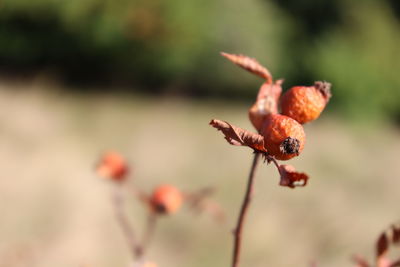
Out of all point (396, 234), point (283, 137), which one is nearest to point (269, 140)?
point (283, 137)

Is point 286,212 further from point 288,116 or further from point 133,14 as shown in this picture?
point 288,116

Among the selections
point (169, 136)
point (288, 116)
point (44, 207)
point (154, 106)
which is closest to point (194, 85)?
point (154, 106)

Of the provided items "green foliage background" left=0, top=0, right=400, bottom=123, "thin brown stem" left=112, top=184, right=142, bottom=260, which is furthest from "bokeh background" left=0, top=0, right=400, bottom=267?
"thin brown stem" left=112, top=184, right=142, bottom=260

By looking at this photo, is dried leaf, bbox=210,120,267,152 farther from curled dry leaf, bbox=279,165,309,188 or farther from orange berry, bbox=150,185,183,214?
orange berry, bbox=150,185,183,214

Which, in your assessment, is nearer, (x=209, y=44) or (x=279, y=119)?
(x=279, y=119)

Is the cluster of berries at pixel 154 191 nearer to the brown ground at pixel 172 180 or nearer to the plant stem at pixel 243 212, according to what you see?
the plant stem at pixel 243 212

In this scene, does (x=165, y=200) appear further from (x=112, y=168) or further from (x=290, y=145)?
(x=290, y=145)

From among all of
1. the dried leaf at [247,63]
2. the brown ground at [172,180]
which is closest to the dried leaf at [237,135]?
the dried leaf at [247,63]

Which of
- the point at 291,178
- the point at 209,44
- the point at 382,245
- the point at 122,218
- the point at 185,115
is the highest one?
the point at 291,178
